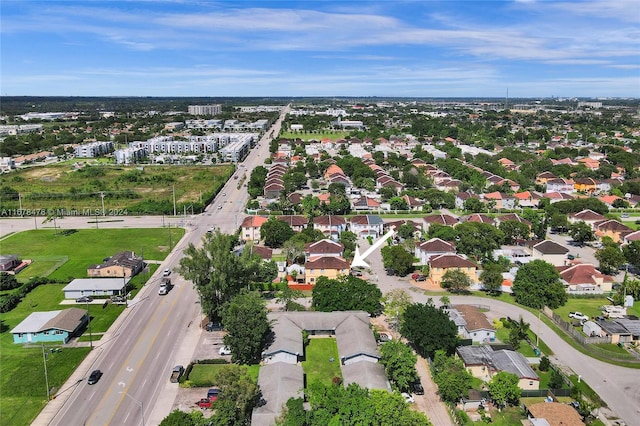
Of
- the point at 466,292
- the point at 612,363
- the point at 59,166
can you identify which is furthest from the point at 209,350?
the point at 59,166

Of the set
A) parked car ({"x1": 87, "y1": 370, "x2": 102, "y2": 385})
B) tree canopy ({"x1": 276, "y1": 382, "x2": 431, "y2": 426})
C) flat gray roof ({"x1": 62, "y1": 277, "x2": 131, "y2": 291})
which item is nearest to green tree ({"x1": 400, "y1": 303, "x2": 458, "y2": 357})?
tree canopy ({"x1": 276, "y1": 382, "x2": 431, "y2": 426})

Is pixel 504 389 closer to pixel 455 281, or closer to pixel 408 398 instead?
pixel 408 398

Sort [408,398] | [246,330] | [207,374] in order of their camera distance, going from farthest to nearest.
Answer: [246,330] < [207,374] < [408,398]

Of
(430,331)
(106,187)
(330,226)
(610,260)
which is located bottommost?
(430,331)

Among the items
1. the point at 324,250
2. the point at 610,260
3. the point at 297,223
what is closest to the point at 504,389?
the point at 324,250

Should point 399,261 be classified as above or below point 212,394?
above

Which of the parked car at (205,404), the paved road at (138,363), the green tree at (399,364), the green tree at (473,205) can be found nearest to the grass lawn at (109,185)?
the paved road at (138,363)

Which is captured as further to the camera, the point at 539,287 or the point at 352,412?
the point at 539,287

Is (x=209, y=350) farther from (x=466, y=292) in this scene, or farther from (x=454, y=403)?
(x=466, y=292)
